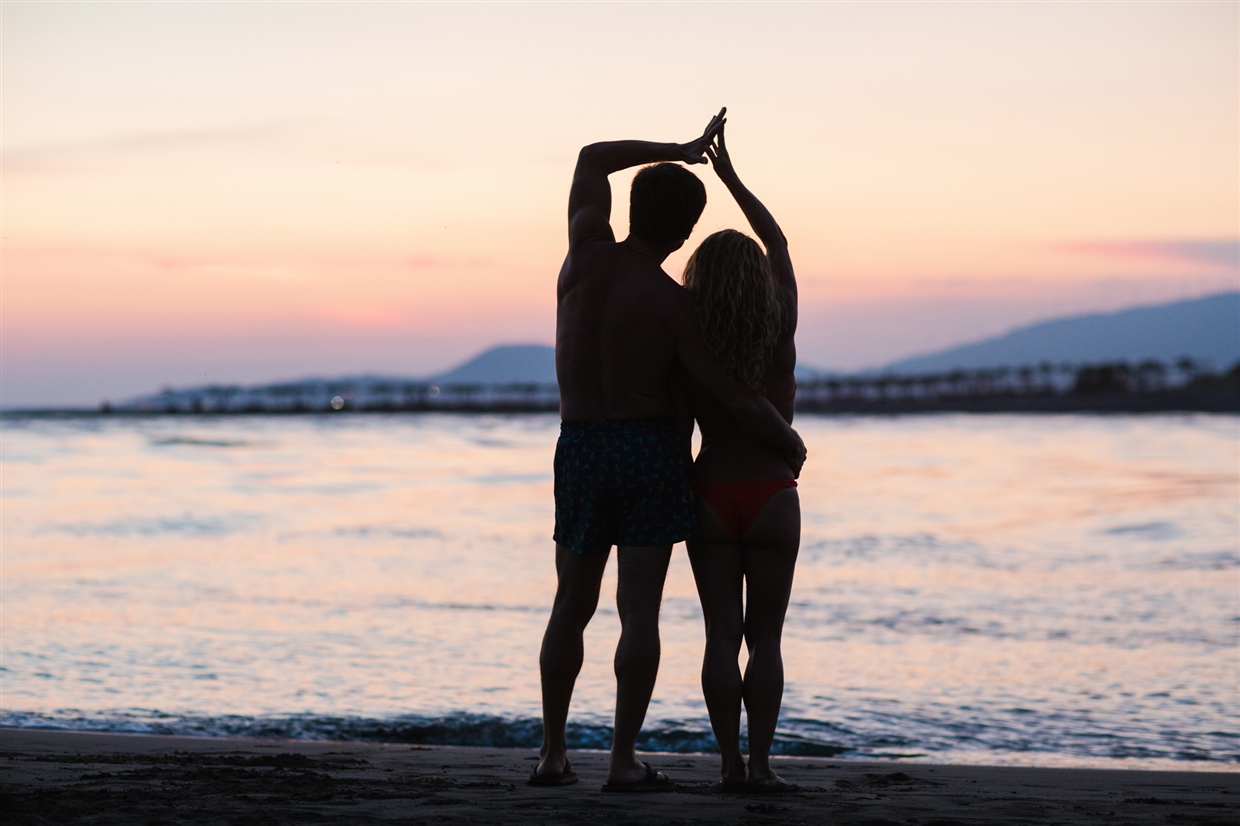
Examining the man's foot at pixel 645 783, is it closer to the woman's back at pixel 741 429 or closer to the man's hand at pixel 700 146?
the woman's back at pixel 741 429

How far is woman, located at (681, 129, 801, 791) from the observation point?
3590mm

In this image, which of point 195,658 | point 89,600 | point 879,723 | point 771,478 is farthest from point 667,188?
point 89,600

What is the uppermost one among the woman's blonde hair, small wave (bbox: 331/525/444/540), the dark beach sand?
the woman's blonde hair

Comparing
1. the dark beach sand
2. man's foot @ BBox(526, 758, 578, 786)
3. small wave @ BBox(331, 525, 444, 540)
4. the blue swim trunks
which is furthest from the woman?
small wave @ BBox(331, 525, 444, 540)

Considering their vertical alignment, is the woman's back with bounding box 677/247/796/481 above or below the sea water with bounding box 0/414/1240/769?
above

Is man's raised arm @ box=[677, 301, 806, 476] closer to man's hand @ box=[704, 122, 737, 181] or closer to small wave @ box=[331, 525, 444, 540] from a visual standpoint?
man's hand @ box=[704, 122, 737, 181]

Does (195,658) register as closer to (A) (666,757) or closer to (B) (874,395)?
(A) (666,757)

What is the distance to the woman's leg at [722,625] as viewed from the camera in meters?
3.65

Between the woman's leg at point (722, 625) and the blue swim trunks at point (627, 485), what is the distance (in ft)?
0.22

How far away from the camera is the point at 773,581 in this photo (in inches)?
144

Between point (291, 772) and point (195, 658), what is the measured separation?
402 centimetres

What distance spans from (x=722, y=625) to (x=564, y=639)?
537 millimetres

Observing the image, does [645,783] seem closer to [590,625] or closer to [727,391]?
[727,391]

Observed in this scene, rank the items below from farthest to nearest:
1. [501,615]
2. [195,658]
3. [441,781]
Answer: [501,615] < [195,658] < [441,781]
